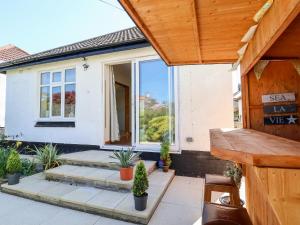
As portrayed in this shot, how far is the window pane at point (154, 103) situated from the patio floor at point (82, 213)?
1.64m

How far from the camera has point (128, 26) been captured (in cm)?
839

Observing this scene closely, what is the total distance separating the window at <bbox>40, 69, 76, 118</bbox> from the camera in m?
6.13

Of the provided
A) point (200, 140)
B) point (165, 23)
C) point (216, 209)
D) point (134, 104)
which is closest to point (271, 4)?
point (165, 23)

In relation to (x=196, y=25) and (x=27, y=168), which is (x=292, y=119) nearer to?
(x=196, y=25)

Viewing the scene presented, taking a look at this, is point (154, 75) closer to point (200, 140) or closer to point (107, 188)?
point (200, 140)

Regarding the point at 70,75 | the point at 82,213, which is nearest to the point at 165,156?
the point at 82,213

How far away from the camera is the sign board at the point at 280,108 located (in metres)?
2.03

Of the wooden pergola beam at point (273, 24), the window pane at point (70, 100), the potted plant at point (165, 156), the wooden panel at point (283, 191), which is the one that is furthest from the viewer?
the window pane at point (70, 100)

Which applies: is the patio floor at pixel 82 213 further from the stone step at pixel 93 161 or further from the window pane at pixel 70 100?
the window pane at pixel 70 100

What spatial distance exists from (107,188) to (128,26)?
729 cm

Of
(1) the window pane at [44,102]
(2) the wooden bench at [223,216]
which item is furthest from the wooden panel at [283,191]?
(1) the window pane at [44,102]

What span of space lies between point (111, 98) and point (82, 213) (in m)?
3.61

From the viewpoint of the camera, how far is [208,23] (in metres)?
1.91

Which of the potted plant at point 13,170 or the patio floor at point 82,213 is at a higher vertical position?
the potted plant at point 13,170
